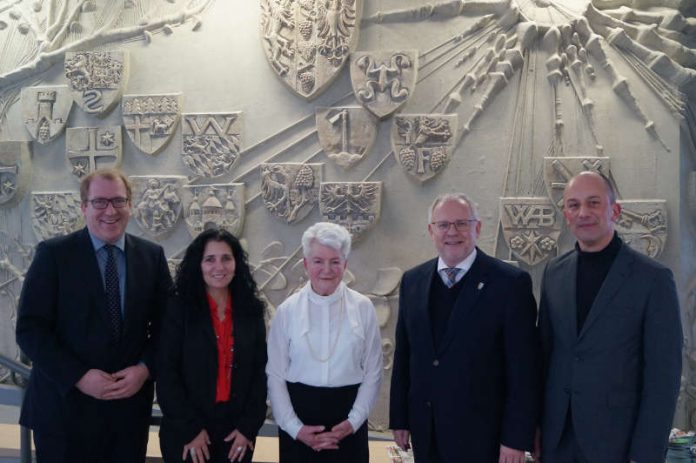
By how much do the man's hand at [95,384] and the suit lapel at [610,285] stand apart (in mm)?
1716

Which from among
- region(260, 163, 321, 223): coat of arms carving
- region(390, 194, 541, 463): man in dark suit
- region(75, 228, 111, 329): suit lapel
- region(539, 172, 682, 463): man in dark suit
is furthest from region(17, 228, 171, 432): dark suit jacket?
region(260, 163, 321, 223): coat of arms carving

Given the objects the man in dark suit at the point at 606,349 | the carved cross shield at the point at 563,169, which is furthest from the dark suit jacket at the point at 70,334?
the carved cross shield at the point at 563,169

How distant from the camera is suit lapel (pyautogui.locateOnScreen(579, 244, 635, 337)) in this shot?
2111 millimetres

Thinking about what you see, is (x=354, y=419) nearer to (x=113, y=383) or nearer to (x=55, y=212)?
(x=113, y=383)

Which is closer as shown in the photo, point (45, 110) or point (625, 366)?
point (625, 366)

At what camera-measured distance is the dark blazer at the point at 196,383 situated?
228cm

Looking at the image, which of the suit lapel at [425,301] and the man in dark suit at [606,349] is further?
the suit lapel at [425,301]

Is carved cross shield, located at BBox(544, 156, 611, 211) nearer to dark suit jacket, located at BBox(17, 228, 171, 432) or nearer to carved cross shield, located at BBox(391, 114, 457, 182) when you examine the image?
carved cross shield, located at BBox(391, 114, 457, 182)

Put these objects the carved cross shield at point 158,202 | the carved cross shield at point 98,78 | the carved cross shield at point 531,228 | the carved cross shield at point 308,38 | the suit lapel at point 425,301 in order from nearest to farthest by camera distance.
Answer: the suit lapel at point 425,301 < the carved cross shield at point 531,228 < the carved cross shield at point 308,38 < the carved cross shield at point 158,202 < the carved cross shield at point 98,78

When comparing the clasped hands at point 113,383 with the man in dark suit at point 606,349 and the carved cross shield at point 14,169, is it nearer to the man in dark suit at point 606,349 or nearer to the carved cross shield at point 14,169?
the man in dark suit at point 606,349

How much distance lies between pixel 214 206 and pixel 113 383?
2.24m

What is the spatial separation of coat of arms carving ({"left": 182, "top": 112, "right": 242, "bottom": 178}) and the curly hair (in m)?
2.14

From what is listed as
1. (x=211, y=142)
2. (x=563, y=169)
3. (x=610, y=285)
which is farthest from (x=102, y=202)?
(x=563, y=169)

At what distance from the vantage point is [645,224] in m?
3.91
